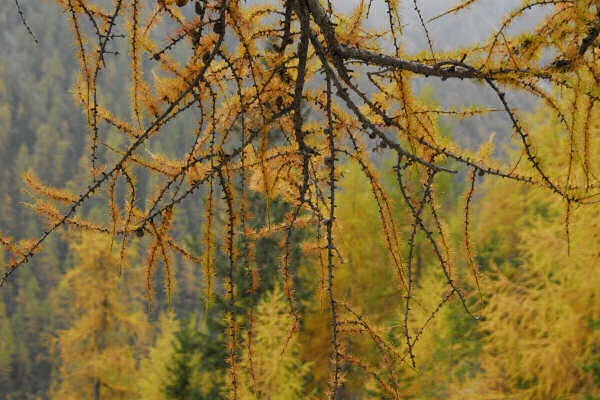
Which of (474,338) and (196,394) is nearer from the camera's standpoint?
(196,394)

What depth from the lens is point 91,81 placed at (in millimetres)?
674

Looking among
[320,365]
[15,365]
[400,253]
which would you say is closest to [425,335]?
[320,365]

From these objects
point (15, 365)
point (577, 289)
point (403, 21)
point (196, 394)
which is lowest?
point (196, 394)

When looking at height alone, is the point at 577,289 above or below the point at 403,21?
above

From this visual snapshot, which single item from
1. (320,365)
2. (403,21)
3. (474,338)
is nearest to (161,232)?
(403,21)

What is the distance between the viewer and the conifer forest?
73 centimetres

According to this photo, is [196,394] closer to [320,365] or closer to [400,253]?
[320,365]

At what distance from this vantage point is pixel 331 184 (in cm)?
79

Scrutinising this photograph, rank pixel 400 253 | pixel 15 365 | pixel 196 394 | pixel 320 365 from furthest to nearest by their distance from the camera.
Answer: pixel 15 365, pixel 320 365, pixel 196 394, pixel 400 253

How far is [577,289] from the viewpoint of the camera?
4508mm

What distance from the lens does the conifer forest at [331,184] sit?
2.38 ft

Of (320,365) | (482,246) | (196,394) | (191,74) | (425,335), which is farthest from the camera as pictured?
(482,246)

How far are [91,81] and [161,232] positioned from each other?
0.99 ft

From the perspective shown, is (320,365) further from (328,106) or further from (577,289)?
(328,106)
